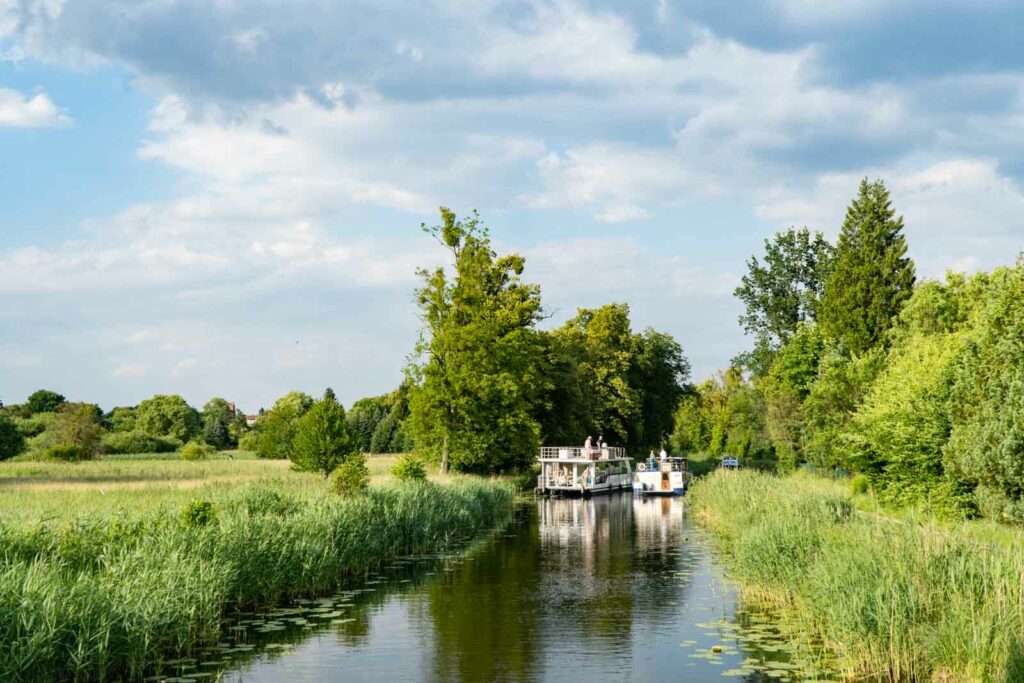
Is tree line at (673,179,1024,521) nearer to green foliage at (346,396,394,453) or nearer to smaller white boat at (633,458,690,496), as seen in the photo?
smaller white boat at (633,458,690,496)

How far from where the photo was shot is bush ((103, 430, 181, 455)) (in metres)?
92.4

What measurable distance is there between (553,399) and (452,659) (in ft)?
174

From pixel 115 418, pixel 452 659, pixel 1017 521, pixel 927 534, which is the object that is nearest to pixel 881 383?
pixel 1017 521

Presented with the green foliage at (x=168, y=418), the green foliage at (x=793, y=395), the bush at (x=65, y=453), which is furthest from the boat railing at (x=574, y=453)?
the green foliage at (x=168, y=418)

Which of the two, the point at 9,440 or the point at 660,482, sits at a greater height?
the point at 9,440

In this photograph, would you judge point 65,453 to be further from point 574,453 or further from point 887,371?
point 887,371

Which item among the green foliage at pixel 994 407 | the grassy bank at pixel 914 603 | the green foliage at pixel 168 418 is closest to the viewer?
the grassy bank at pixel 914 603

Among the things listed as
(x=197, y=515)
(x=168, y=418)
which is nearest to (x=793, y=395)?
(x=197, y=515)

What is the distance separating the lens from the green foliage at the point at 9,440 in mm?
74938

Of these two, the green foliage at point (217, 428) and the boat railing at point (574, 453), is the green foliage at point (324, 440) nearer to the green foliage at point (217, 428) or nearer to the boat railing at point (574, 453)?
the boat railing at point (574, 453)

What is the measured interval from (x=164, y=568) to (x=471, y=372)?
4070 centimetres

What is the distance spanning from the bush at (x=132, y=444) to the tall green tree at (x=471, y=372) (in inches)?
1824

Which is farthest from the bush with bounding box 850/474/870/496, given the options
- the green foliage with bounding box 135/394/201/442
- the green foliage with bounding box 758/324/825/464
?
the green foliage with bounding box 135/394/201/442

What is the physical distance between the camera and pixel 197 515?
65.1ft
